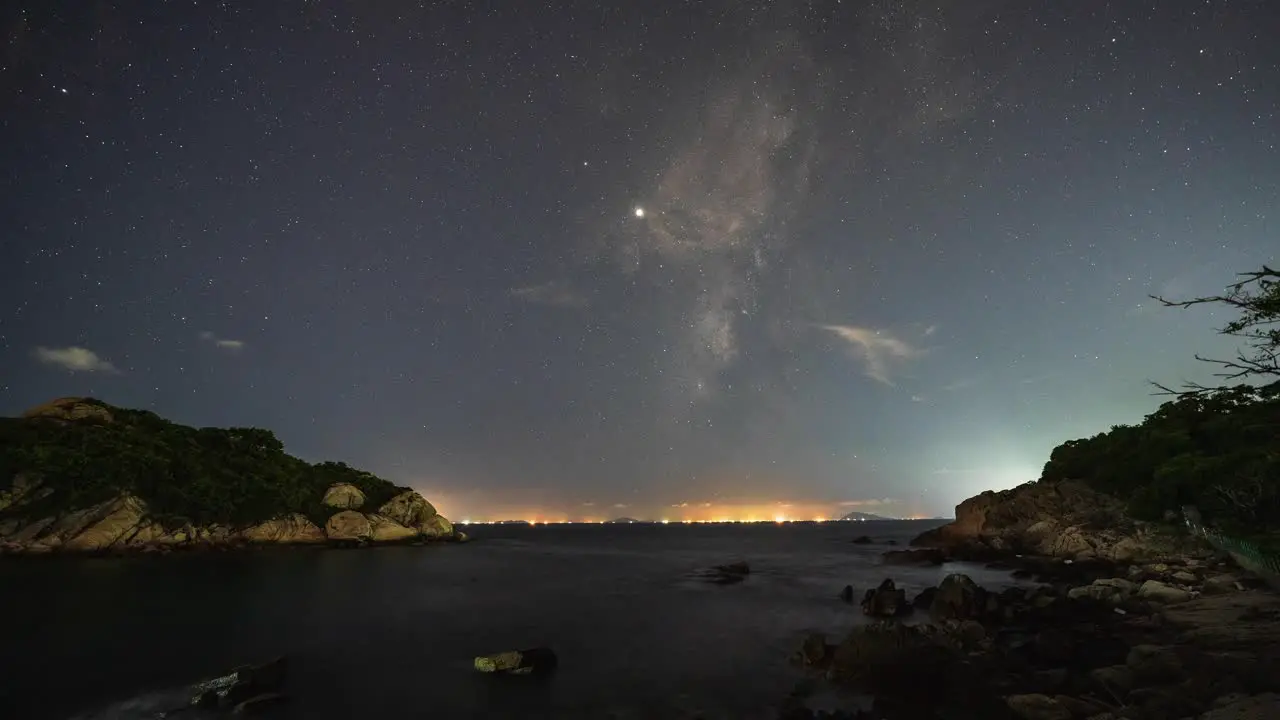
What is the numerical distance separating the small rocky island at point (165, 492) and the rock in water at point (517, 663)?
274 feet

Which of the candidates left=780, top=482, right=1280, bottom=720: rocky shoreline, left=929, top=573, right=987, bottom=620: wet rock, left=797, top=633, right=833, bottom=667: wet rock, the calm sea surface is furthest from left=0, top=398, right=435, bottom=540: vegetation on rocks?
left=929, top=573, right=987, bottom=620: wet rock

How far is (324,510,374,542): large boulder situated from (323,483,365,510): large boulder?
10.6 ft

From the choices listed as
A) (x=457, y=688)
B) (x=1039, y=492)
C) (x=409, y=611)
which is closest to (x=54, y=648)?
(x=409, y=611)

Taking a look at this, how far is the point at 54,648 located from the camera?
25.4 m

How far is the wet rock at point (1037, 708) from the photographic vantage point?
1320cm

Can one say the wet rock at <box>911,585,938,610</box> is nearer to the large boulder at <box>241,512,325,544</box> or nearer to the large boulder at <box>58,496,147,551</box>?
the large boulder at <box>58,496,147,551</box>

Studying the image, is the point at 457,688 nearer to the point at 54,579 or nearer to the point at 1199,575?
the point at 1199,575

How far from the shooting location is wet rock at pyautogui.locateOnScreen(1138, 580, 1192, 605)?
2520cm

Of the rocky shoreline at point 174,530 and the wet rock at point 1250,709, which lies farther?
the rocky shoreline at point 174,530

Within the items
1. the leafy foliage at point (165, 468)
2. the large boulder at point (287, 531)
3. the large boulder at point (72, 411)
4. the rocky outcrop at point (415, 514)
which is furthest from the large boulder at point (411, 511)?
the large boulder at point (72, 411)

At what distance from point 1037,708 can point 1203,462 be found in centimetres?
4162

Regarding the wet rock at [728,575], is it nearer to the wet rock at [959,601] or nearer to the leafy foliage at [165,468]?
the wet rock at [959,601]

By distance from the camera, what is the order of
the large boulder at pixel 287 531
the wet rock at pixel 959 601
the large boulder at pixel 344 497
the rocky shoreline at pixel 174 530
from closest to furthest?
1. the wet rock at pixel 959 601
2. the rocky shoreline at pixel 174 530
3. the large boulder at pixel 287 531
4. the large boulder at pixel 344 497

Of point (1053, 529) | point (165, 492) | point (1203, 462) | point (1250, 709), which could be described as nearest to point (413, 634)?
point (1250, 709)
